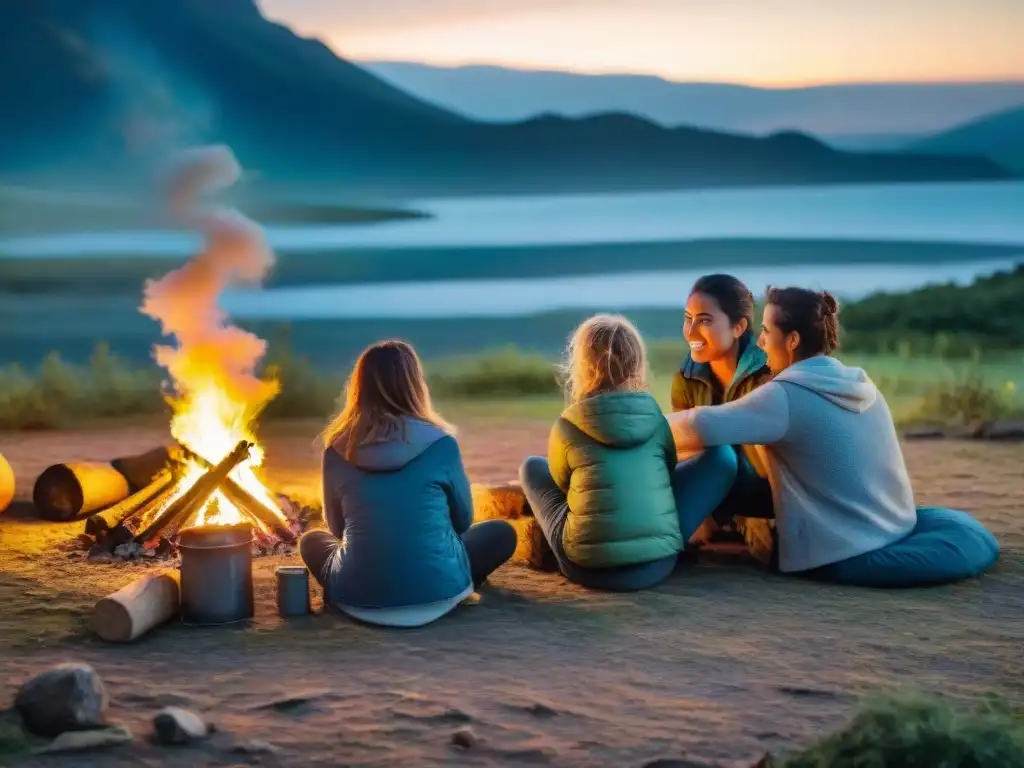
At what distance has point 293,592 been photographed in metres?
5.62

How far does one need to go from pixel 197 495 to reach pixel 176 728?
8.56 feet

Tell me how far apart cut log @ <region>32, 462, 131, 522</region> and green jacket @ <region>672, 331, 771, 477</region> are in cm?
315

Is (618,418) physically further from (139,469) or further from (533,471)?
(139,469)

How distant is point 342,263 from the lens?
54.3 feet

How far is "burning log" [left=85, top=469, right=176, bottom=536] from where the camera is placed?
6984mm

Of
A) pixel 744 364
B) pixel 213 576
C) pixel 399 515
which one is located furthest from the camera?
pixel 744 364

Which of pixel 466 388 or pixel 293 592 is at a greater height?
pixel 466 388

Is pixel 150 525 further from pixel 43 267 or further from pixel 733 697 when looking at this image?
pixel 43 267

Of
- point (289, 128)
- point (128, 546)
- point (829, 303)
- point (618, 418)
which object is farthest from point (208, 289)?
point (289, 128)

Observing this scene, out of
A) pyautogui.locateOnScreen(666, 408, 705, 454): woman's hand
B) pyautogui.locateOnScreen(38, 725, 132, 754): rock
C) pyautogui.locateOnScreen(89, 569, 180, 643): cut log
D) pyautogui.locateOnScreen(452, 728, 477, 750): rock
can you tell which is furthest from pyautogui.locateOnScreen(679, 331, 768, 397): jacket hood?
pyautogui.locateOnScreen(38, 725, 132, 754): rock

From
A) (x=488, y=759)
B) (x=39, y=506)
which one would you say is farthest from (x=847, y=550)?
(x=39, y=506)

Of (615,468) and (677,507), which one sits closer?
(615,468)

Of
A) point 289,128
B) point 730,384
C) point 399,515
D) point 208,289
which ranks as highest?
point 289,128

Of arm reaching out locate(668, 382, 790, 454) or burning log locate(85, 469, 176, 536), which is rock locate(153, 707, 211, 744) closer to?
arm reaching out locate(668, 382, 790, 454)
